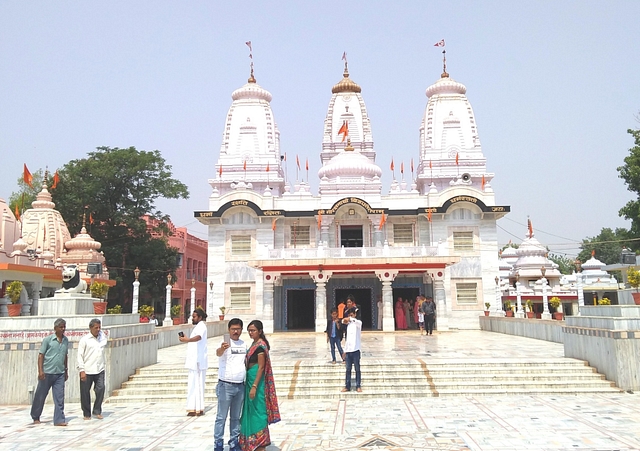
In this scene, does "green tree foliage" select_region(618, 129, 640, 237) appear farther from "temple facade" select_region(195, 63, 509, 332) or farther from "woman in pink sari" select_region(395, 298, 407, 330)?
"woman in pink sari" select_region(395, 298, 407, 330)

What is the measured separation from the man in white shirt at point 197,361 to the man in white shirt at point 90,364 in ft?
4.15

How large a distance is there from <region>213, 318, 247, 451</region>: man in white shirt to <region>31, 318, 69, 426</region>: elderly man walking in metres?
3.02

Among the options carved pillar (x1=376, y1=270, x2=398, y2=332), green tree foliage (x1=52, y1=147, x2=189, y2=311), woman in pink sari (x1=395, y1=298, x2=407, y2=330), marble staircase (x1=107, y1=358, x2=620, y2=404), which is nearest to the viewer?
marble staircase (x1=107, y1=358, x2=620, y2=404)

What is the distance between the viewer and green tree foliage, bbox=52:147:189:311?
1246 inches

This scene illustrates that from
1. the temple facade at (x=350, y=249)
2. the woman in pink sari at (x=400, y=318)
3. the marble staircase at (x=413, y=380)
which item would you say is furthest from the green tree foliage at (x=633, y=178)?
the marble staircase at (x=413, y=380)

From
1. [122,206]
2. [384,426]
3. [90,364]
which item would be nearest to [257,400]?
[384,426]

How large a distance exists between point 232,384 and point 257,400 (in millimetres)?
326

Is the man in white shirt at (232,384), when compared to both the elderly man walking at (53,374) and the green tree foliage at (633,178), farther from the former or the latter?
the green tree foliage at (633,178)

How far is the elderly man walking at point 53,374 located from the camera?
7.58 meters

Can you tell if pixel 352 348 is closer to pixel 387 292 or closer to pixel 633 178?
pixel 387 292

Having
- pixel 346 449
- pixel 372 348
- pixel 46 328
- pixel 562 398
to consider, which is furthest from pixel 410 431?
pixel 372 348

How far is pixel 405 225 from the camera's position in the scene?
27234 mm

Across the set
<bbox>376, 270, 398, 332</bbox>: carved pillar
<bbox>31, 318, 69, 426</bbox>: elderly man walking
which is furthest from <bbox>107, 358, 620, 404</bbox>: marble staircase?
<bbox>376, 270, 398, 332</bbox>: carved pillar

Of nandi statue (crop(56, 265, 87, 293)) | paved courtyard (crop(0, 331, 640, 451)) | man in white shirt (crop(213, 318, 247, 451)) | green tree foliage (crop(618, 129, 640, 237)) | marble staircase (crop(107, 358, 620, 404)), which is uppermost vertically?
green tree foliage (crop(618, 129, 640, 237))
